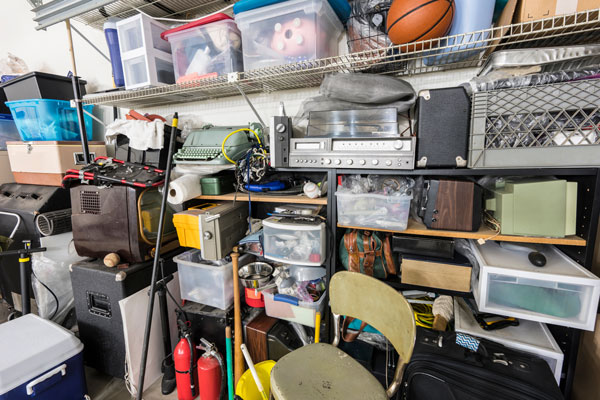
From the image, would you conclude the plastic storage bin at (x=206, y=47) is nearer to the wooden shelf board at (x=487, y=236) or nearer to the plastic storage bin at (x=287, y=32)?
the plastic storage bin at (x=287, y=32)

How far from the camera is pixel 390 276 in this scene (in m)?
1.27

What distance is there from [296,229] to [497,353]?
2.94ft

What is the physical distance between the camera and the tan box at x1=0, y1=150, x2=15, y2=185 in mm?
2086

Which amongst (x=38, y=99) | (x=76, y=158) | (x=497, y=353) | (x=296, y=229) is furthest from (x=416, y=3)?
(x=38, y=99)

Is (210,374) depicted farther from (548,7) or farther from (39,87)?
(39,87)

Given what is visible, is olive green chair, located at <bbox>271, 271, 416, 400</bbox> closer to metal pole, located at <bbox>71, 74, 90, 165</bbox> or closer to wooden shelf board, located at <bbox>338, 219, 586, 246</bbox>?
wooden shelf board, located at <bbox>338, 219, 586, 246</bbox>

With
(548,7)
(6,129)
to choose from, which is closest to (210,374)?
(548,7)

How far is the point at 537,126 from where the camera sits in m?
0.91

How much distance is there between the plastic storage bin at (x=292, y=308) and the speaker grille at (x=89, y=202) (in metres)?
1.03

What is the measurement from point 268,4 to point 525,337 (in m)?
1.84

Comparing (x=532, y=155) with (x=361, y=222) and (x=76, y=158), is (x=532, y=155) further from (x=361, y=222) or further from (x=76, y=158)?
(x=76, y=158)

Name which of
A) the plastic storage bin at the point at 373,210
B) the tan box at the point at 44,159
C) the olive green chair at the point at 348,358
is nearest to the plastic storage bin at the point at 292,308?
the olive green chair at the point at 348,358

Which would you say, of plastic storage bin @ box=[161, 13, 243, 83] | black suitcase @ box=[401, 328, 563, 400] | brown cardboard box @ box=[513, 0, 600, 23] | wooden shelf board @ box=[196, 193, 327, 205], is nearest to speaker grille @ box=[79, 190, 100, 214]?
wooden shelf board @ box=[196, 193, 327, 205]

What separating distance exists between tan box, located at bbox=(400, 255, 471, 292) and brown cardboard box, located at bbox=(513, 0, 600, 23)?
0.95m
